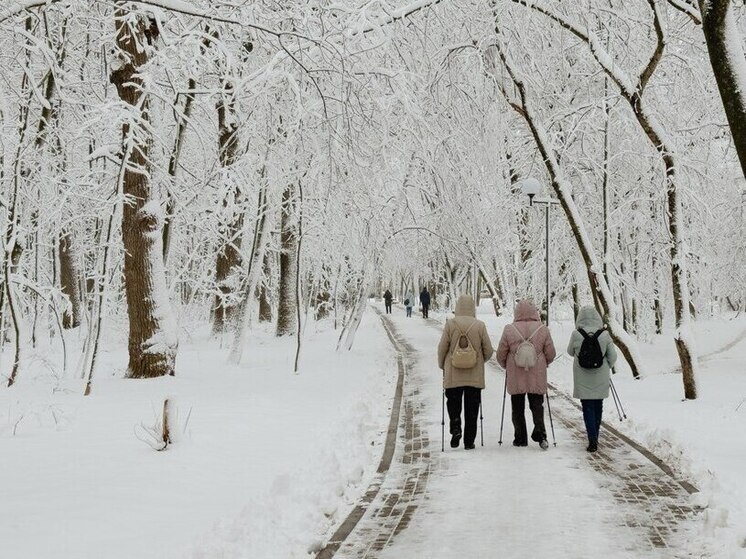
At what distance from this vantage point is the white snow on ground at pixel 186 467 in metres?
5.38

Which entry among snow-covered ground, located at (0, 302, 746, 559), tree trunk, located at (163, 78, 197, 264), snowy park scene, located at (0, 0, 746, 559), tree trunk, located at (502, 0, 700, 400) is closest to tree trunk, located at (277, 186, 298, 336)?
snowy park scene, located at (0, 0, 746, 559)

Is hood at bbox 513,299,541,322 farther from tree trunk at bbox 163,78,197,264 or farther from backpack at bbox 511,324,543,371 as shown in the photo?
tree trunk at bbox 163,78,197,264

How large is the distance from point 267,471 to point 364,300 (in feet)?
49.3

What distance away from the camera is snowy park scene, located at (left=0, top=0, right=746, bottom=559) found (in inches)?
241

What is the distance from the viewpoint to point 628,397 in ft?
43.5

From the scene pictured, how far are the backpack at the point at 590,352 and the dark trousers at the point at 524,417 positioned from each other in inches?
27.4

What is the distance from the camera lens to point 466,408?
9.27 meters

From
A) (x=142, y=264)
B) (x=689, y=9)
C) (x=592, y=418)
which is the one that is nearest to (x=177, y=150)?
(x=142, y=264)

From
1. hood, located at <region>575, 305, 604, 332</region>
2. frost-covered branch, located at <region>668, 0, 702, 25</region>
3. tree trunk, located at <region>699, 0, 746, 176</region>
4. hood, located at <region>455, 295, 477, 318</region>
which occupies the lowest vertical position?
hood, located at <region>575, 305, 604, 332</region>

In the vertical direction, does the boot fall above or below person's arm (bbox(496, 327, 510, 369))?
below

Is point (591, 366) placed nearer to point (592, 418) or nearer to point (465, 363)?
point (592, 418)

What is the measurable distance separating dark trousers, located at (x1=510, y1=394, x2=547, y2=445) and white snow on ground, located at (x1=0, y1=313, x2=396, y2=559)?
5.91 feet

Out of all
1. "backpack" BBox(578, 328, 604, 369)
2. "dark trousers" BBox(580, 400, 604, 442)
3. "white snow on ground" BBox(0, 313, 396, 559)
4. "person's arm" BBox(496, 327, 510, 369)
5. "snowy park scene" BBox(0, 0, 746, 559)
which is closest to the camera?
"white snow on ground" BBox(0, 313, 396, 559)

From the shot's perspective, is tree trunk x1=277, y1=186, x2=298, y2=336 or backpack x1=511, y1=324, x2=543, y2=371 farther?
tree trunk x1=277, y1=186, x2=298, y2=336
